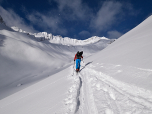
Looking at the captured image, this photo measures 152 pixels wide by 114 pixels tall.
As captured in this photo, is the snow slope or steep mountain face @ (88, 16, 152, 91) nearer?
steep mountain face @ (88, 16, 152, 91)

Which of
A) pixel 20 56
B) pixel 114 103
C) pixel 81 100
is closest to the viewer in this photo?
pixel 114 103

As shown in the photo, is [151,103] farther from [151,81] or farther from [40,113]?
[40,113]

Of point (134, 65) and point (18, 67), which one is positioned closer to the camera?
point (134, 65)

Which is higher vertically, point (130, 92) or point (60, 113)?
point (130, 92)

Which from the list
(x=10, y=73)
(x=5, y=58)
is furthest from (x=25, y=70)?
(x=5, y=58)

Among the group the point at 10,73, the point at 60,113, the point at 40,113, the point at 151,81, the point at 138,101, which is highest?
the point at 151,81

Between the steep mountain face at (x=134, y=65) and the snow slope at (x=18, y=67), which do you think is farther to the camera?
the snow slope at (x=18, y=67)

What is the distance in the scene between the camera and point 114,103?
6.07 feet

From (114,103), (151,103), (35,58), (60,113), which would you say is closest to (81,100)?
(60,113)

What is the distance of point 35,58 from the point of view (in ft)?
57.3

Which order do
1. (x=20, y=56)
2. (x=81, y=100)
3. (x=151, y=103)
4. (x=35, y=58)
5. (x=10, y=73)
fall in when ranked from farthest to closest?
(x=35, y=58) < (x=20, y=56) < (x=10, y=73) < (x=81, y=100) < (x=151, y=103)

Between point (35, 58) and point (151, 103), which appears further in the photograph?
point (35, 58)

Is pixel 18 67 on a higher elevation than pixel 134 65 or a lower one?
lower

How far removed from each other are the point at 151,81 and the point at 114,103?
54.6 inches
